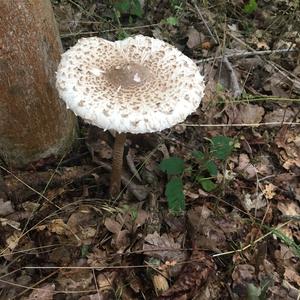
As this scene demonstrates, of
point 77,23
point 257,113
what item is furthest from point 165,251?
point 77,23

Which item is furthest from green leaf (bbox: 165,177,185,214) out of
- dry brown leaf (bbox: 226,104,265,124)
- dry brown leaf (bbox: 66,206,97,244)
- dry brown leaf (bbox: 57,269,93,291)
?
dry brown leaf (bbox: 226,104,265,124)

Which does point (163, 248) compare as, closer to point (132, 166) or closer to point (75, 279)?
point (75, 279)

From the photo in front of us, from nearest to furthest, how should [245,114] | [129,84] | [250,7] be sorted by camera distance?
1. [129,84]
2. [245,114]
3. [250,7]

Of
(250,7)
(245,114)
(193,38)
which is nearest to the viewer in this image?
(245,114)

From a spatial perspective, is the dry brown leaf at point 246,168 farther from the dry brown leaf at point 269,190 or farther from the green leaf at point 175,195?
the green leaf at point 175,195

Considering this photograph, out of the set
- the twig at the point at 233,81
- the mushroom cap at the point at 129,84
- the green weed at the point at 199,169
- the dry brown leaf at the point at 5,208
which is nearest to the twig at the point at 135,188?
the green weed at the point at 199,169

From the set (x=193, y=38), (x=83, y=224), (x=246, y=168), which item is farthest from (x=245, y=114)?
(x=83, y=224)

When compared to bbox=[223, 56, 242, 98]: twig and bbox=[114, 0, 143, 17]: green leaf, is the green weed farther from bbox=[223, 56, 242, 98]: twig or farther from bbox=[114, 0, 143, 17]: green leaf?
bbox=[114, 0, 143, 17]: green leaf
